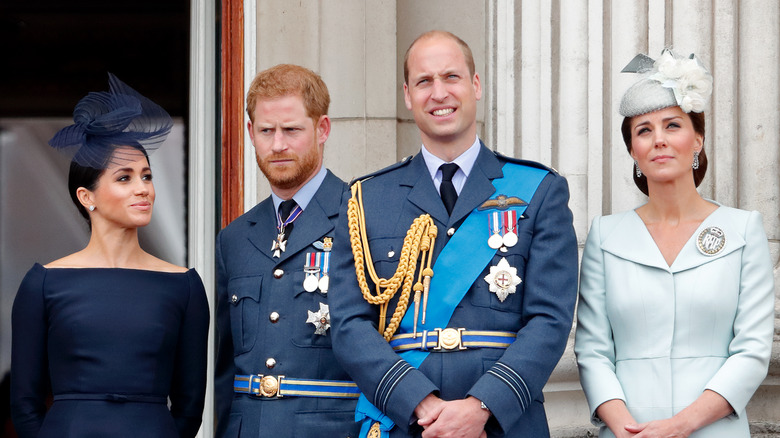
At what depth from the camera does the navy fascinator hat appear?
3555mm

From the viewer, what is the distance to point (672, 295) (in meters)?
3.30

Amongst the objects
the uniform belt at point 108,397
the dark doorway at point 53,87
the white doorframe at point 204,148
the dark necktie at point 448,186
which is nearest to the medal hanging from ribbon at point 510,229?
the dark necktie at point 448,186

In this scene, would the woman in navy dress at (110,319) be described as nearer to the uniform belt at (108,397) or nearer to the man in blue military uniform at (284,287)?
the uniform belt at (108,397)

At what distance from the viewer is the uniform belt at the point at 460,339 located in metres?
3.12

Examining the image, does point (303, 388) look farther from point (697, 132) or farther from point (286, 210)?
point (697, 132)

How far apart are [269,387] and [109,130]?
0.90m

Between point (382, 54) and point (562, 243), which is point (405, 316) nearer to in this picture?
point (562, 243)

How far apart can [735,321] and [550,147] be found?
140cm

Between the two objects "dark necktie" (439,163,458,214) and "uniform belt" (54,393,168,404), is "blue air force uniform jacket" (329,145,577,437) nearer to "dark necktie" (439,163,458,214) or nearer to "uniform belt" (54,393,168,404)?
"dark necktie" (439,163,458,214)

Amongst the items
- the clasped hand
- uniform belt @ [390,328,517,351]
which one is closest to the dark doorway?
uniform belt @ [390,328,517,351]

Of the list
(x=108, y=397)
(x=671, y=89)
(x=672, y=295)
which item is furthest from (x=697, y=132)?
(x=108, y=397)

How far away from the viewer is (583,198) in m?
4.41

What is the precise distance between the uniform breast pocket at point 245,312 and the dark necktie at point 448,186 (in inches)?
27.8

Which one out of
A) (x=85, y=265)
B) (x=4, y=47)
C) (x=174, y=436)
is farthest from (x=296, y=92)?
(x=4, y=47)
